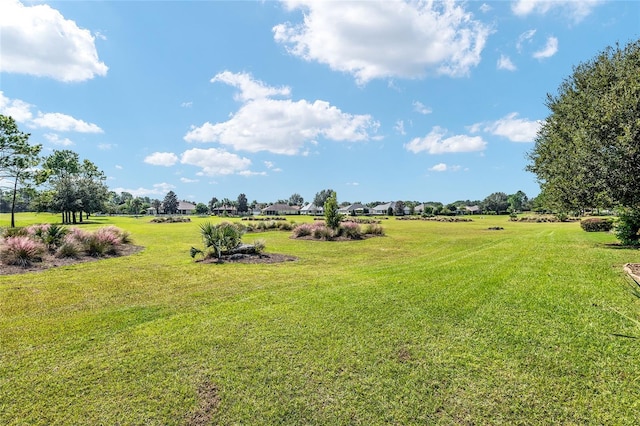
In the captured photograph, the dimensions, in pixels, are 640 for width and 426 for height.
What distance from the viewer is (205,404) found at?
3404 millimetres

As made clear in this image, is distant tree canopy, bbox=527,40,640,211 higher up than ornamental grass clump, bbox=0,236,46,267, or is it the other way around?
distant tree canopy, bbox=527,40,640,211

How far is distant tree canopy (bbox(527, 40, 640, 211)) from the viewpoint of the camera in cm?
918

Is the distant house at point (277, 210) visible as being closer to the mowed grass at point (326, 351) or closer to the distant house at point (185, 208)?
the distant house at point (185, 208)

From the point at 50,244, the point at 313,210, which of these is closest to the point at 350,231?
the point at 50,244

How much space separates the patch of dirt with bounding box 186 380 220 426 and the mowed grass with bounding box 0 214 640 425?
0.05 feet

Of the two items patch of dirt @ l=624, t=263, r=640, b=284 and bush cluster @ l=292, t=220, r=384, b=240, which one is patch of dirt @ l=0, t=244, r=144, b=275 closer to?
bush cluster @ l=292, t=220, r=384, b=240

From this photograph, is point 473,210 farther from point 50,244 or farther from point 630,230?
point 50,244

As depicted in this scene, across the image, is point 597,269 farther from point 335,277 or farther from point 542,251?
point 335,277

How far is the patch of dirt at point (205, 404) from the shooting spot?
3.18 metres

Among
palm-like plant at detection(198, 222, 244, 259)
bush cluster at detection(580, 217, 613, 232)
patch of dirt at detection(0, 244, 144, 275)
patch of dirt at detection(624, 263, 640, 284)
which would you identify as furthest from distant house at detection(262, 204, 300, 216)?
patch of dirt at detection(624, 263, 640, 284)

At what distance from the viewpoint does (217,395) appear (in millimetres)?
3543

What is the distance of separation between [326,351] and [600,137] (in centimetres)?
1118

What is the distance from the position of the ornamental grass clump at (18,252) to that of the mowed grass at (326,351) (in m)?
3.39

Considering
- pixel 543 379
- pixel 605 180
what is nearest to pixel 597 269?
pixel 605 180
